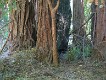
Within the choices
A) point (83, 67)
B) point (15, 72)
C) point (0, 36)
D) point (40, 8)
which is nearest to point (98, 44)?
point (83, 67)

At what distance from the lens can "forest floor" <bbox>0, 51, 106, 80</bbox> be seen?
354 centimetres

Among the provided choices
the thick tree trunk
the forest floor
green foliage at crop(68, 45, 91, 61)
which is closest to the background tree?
green foliage at crop(68, 45, 91, 61)

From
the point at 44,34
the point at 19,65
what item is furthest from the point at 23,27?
the point at 19,65

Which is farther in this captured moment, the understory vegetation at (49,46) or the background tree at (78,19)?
the background tree at (78,19)

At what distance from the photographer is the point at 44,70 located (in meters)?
3.74

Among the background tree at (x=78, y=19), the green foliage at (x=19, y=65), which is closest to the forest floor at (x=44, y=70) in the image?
the green foliage at (x=19, y=65)

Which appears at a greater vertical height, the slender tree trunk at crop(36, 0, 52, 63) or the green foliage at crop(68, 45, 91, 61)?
the slender tree trunk at crop(36, 0, 52, 63)

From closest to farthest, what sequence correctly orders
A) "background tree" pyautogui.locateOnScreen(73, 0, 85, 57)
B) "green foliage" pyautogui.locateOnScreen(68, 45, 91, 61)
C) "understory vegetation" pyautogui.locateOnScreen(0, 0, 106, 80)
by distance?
"understory vegetation" pyautogui.locateOnScreen(0, 0, 106, 80) < "green foliage" pyautogui.locateOnScreen(68, 45, 91, 61) < "background tree" pyautogui.locateOnScreen(73, 0, 85, 57)

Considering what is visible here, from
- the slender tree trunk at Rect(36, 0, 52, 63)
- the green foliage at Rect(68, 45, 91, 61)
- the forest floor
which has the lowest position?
the forest floor

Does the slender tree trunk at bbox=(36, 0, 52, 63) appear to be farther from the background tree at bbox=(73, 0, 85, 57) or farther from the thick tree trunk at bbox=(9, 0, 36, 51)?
the background tree at bbox=(73, 0, 85, 57)

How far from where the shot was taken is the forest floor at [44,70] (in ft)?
11.6

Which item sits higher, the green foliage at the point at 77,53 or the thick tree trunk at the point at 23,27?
the thick tree trunk at the point at 23,27

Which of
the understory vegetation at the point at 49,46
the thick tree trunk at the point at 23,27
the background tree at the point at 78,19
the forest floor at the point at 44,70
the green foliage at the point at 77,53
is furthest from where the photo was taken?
the background tree at the point at 78,19

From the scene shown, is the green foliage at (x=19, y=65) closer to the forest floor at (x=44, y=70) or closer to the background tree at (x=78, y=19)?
the forest floor at (x=44, y=70)
